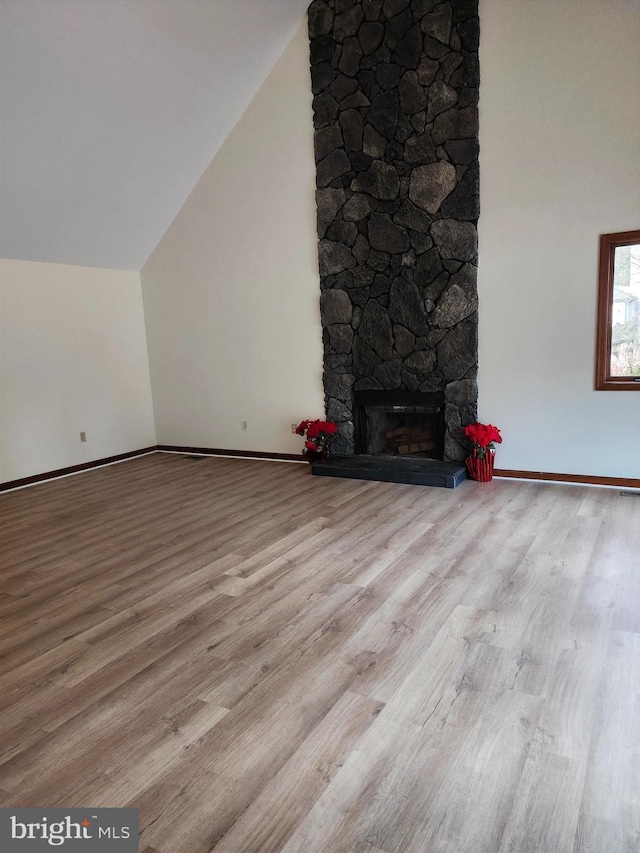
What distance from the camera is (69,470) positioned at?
575 centimetres

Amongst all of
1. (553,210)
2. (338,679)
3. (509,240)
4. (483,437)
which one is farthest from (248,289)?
(338,679)

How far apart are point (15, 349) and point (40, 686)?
387cm

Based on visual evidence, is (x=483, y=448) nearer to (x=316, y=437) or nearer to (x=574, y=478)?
(x=574, y=478)

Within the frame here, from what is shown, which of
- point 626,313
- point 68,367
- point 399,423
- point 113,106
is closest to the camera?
point 626,313

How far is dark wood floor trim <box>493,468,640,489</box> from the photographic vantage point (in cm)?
429

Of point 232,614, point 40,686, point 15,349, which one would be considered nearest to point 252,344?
point 15,349

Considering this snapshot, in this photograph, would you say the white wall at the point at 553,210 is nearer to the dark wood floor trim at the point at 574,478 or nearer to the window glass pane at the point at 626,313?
the dark wood floor trim at the point at 574,478

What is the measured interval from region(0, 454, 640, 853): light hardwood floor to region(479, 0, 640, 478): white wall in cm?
75

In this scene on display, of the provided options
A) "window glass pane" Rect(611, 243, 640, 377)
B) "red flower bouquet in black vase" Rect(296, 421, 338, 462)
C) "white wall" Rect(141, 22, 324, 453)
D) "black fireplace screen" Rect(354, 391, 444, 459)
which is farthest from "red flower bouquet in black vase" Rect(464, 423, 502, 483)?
"white wall" Rect(141, 22, 324, 453)

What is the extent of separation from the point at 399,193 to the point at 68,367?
3609 millimetres

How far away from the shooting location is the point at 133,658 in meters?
2.37

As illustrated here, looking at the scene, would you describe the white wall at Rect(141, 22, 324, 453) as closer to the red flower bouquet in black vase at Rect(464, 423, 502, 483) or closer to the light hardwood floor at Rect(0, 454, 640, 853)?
the red flower bouquet in black vase at Rect(464, 423, 502, 483)

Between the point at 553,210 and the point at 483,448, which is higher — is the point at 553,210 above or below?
above

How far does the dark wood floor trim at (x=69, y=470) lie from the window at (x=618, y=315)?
4.82m
